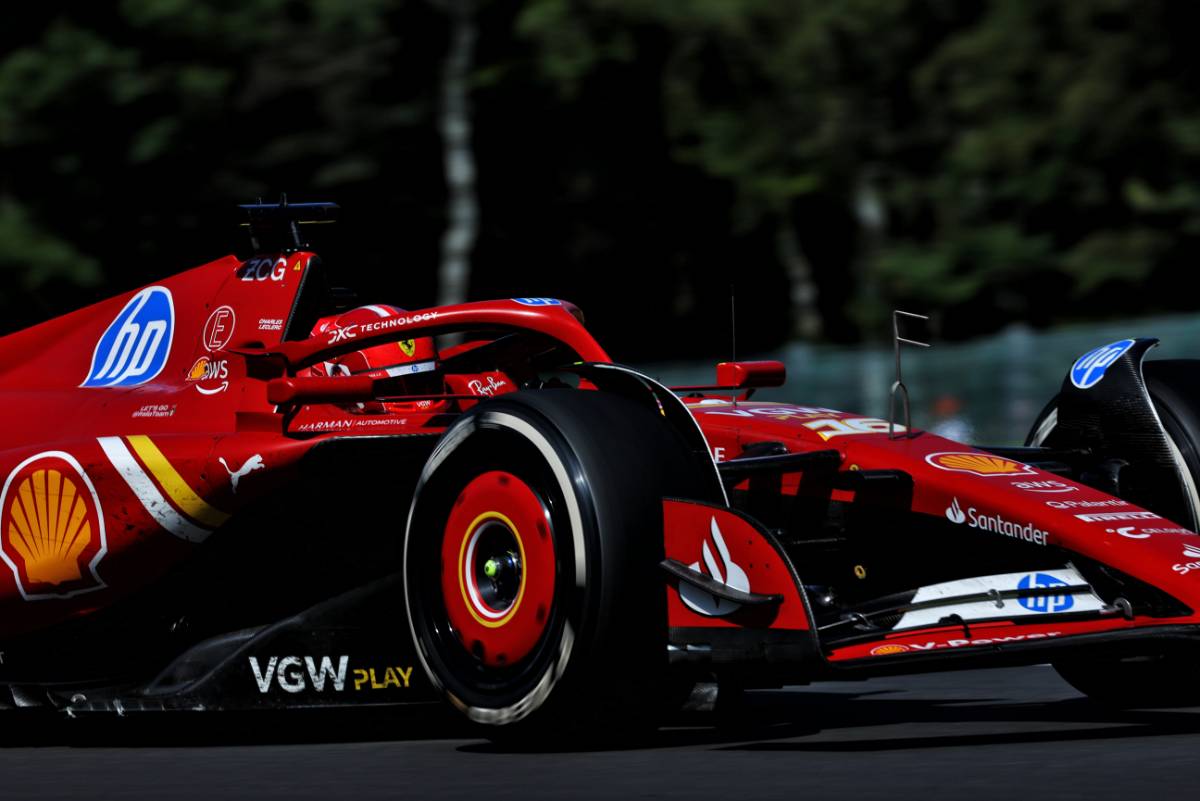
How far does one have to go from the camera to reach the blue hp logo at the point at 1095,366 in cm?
696

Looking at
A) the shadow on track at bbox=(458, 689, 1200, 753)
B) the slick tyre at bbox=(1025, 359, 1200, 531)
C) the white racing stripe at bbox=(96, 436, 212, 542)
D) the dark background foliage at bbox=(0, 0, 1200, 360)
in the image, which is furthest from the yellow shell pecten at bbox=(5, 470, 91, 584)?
the dark background foliage at bbox=(0, 0, 1200, 360)

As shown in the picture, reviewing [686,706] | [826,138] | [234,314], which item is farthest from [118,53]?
[686,706]

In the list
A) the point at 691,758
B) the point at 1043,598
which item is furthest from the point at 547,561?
the point at 1043,598

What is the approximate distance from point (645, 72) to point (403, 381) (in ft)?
75.9

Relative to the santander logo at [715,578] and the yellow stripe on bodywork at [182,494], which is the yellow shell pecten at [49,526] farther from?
the santander logo at [715,578]

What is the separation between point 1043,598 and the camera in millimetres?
5539

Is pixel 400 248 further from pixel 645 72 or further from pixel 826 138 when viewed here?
pixel 826 138

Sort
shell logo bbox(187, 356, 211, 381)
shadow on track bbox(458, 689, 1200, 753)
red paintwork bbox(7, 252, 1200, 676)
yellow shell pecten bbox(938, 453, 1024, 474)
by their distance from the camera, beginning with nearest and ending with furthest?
shadow on track bbox(458, 689, 1200, 753) → red paintwork bbox(7, 252, 1200, 676) → yellow shell pecten bbox(938, 453, 1024, 474) → shell logo bbox(187, 356, 211, 381)

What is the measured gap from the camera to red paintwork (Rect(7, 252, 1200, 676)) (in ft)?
19.4

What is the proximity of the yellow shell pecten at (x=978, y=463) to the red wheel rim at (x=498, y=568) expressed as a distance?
4.31 ft

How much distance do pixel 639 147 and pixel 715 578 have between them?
26329 millimetres

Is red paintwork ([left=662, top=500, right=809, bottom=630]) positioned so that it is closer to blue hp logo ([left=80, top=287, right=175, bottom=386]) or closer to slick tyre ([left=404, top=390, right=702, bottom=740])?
slick tyre ([left=404, top=390, right=702, bottom=740])

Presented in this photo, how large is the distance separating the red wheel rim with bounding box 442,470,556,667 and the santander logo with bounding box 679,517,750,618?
1.19ft

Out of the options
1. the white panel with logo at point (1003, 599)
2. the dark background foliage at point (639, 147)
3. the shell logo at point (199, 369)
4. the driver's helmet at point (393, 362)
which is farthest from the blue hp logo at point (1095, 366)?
the dark background foliage at point (639, 147)
